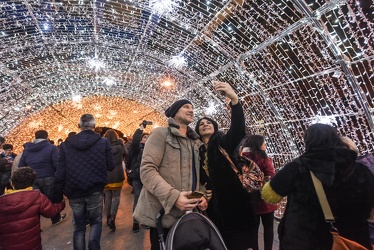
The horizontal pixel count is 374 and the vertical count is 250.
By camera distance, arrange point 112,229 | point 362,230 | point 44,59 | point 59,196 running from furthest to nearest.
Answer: point 44,59 < point 112,229 < point 59,196 < point 362,230

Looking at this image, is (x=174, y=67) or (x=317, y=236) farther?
(x=174, y=67)

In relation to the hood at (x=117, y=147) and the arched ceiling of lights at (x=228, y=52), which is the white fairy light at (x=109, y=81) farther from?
the hood at (x=117, y=147)

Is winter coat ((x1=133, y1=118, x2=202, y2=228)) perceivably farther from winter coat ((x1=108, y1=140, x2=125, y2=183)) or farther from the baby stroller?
winter coat ((x1=108, y1=140, x2=125, y2=183))

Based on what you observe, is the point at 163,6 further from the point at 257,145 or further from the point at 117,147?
the point at 257,145

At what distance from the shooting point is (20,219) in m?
2.72

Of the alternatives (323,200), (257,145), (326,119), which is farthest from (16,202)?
(326,119)

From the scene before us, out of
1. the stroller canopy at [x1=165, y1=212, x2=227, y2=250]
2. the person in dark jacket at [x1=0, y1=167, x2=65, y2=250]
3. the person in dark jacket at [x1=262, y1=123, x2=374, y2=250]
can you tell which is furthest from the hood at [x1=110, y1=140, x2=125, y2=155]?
the person in dark jacket at [x1=262, y1=123, x2=374, y2=250]

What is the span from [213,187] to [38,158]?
3.93m

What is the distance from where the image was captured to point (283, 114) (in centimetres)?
499

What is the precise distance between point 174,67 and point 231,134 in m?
5.56

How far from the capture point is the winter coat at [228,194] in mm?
2232

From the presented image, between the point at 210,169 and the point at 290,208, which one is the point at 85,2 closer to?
the point at 210,169

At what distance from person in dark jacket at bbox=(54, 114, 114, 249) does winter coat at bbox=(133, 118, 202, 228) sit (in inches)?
60.4

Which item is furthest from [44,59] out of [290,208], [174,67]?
[290,208]
